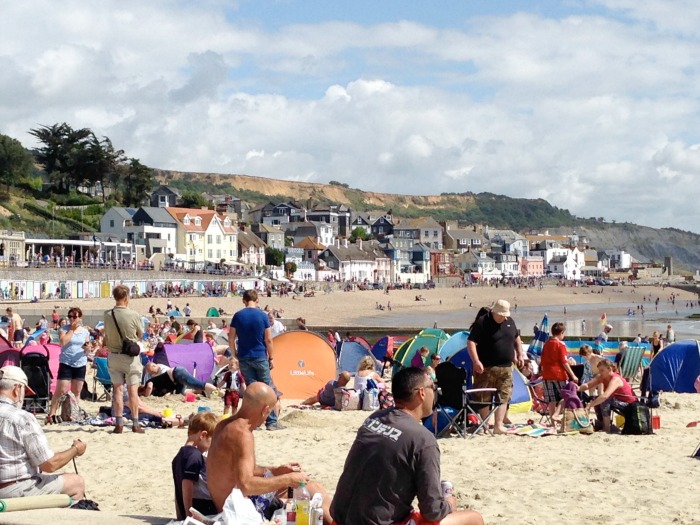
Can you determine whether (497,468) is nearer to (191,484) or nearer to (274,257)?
(191,484)

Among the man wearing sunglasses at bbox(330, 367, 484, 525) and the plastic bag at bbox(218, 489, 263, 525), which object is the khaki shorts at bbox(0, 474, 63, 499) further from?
the man wearing sunglasses at bbox(330, 367, 484, 525)

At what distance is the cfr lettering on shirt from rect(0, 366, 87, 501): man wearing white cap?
2.24 metres

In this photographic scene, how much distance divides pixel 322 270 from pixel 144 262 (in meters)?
27.1

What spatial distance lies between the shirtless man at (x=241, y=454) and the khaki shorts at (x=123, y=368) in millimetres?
4169

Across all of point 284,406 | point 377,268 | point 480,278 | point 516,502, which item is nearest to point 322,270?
point 377,268

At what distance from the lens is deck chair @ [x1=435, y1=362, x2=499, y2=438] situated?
956 centimetres

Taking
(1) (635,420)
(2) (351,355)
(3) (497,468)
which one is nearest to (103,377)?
(2) (351,355)

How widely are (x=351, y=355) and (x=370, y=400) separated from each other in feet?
19.3

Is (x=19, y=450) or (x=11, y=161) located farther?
(x=11, y=161)

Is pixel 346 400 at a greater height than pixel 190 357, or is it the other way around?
pixel 190 357

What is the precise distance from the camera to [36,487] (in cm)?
537

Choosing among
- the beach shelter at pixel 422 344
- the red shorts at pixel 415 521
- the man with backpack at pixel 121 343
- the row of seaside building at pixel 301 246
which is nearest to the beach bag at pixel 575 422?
the man with backpack at pixel 121 343

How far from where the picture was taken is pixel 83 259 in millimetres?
68875

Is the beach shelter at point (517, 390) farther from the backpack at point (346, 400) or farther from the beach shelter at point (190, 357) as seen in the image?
the beach shelter at point (190, 357)
